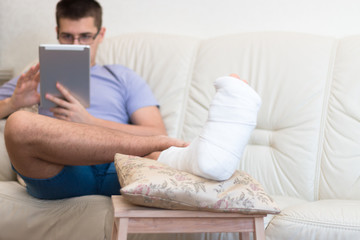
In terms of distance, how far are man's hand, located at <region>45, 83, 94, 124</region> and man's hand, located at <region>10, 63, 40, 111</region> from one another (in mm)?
149

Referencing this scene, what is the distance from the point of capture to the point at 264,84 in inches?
68.8

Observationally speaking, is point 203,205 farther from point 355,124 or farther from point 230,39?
point 230,39

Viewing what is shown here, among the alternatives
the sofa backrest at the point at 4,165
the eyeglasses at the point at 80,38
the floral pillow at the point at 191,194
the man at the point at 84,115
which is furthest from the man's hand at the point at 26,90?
the floral pillow at the point at 191,194

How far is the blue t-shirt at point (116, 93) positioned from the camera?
177cm

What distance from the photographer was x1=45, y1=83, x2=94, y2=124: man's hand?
4.94 ft

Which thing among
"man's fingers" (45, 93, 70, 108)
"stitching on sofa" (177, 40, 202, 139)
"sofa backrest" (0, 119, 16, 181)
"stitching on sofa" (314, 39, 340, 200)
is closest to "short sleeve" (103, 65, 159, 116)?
"stitching on sofa" (177, 40, 202, 139)

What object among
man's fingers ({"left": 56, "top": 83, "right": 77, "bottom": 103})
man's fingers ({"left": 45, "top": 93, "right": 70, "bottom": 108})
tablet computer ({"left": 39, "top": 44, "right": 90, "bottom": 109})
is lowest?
man's fingers ({"left": 45, "top": 93, "right": 70, "bottom": 108})

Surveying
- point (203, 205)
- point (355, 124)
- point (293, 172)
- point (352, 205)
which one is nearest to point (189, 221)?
point (203, 205)

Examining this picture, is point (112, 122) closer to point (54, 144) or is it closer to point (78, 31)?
point (78, 31)

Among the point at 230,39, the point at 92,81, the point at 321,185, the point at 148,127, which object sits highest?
the point at 230,39

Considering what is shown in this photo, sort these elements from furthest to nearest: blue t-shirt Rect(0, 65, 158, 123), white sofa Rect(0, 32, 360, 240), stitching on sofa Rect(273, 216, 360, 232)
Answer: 1. blue t-shirt Rect(0, 65, 158, 123)
2. white sofa Rect(0, 32, 360, 240)
3. stitching on sofa Rect(273, 216, 360, 232)

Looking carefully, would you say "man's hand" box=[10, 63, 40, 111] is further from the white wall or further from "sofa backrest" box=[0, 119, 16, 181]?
the white wall

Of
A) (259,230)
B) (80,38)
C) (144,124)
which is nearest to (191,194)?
(259,230)

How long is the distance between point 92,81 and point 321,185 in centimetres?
94
